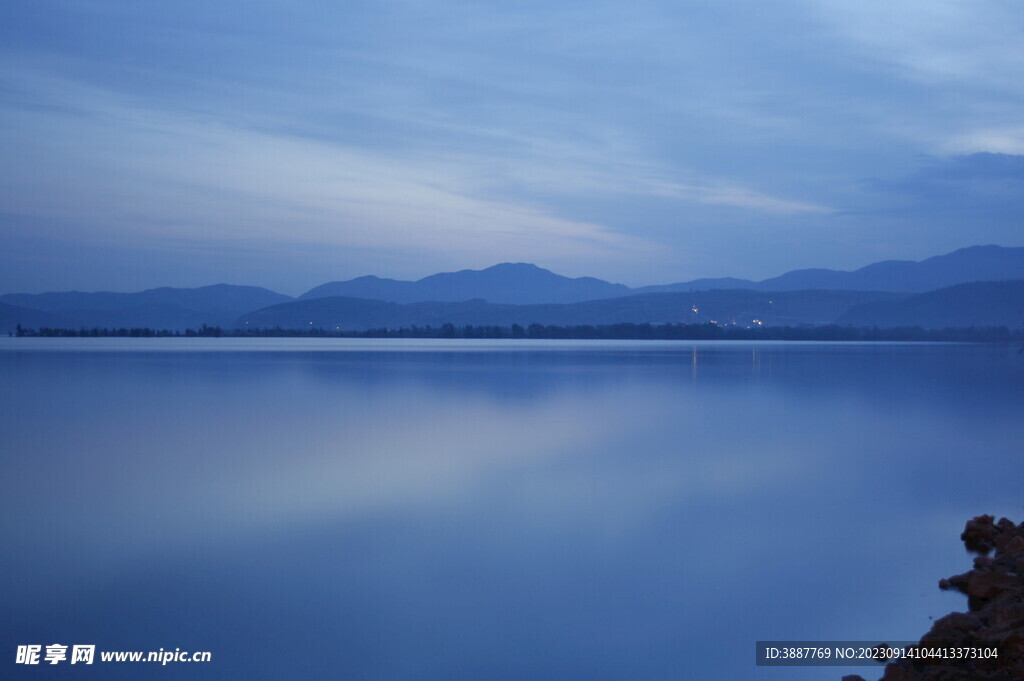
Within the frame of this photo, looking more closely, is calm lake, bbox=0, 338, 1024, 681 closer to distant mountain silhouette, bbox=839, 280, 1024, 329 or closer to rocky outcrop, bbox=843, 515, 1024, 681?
rocky outcrop, bbox=843, 515, 1024, 681

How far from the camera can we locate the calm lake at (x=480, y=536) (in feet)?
12.4

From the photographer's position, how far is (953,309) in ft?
291

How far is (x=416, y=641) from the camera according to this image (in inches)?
149

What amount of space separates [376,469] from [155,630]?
385 cm

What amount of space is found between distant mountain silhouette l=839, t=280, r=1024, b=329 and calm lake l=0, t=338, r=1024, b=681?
7958cm

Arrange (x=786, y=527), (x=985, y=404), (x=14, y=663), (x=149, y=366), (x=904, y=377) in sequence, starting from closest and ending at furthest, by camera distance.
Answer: (x=14, y=663) < (x=786, y=527) < (x=985, y=404) < (x=904, y=377) < (x=149, y=366)

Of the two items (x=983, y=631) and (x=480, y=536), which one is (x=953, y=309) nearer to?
(x=480, y=536)

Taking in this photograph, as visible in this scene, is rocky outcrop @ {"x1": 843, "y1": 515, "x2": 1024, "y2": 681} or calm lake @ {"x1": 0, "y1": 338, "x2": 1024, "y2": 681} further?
calm lake @ {"x1": 0, "y1": 338, "x2": 1024, "y2": 681}

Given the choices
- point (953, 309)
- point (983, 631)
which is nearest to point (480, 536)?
point (983, 631)

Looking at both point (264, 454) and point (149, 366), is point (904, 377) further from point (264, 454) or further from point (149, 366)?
point (149, 366)

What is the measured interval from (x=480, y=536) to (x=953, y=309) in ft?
315

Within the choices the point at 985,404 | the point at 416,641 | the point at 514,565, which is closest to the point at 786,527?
the point at 514,565

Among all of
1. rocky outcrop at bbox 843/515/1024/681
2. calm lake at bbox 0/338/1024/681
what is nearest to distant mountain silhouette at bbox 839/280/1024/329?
calm lake at bbox 0/338/1024/681

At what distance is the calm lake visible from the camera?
12.4 ft
